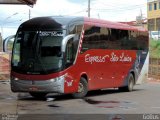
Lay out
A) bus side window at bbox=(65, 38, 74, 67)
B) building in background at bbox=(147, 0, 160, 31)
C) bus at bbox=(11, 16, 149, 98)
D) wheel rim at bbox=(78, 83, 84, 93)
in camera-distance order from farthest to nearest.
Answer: building in background at bbox=(147, 0, 160, 31)
wheel rim at bbox=(78, 83, 84, 93)
bus side window at bbox=(65, 38, 74, 67)
bus at bbox=(11, 16, 149, 98)

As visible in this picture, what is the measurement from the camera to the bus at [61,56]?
2047 cm

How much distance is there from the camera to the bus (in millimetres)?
20469

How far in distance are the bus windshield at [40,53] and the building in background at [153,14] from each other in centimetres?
9169

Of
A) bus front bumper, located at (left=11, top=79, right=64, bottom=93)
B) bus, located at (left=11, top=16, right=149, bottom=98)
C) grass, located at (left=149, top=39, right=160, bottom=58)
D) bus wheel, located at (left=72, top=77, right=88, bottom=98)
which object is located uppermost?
bus, located at (left=11, top=16, right=149, bottom=98)

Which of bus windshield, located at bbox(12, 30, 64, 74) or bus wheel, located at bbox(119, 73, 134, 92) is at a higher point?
bus windshield, located at bbox(12, 30, 64, 74)

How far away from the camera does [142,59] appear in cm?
2892

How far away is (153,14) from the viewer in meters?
119

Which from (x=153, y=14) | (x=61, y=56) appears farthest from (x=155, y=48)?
(x=153, y=14)

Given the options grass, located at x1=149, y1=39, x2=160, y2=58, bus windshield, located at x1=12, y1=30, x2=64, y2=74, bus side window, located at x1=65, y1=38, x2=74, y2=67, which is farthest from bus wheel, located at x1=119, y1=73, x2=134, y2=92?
grass, located at x1=149, y1=39, x2=160, y2=58

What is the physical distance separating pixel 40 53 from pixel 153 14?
10031cm

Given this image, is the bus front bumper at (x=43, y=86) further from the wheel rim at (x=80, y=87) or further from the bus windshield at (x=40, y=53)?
the wheel rim at (x=80, y=87)

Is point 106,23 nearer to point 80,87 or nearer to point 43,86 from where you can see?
point 80,87

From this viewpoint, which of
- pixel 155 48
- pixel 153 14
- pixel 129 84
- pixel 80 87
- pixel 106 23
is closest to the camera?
pixel 80 87

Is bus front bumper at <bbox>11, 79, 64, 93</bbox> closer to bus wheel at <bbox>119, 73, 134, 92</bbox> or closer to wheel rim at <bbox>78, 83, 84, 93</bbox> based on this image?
wheel rim at <bbox>78, 83, 84, 93</bbox>
